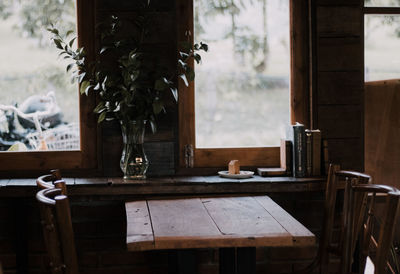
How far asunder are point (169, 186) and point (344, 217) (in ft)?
3.51

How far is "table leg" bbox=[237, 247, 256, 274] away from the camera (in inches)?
93.4

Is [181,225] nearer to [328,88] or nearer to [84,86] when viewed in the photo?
[84,86]

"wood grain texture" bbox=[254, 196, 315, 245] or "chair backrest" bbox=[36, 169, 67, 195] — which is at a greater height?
"chair backrest" bbox=[36, 169, 67, 195]

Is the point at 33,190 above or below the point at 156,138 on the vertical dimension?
below

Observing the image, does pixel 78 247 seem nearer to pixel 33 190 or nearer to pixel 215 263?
pixel 33 190

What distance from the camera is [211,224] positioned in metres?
2.44

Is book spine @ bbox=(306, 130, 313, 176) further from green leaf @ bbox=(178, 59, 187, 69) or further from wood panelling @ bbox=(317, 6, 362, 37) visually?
green leaf @ bbox=(178, 59, 187, 69)

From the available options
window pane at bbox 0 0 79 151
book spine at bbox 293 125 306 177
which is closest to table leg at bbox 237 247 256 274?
book spine at bbox 293 125 306 177

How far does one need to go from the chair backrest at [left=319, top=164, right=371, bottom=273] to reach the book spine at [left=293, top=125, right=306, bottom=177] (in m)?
0.24

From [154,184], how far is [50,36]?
3.97 ft

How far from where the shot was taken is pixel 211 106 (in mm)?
3668

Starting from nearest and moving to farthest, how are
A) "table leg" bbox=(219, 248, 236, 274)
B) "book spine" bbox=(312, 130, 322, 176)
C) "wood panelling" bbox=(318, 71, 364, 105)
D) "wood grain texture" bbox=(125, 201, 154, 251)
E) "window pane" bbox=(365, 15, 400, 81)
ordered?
"wood grain texture" bbox=(125, 201, 154, 251)
"table leg" bbox=(219, 248, 236, 274)
"book spine" bbox=(312, 130, 322, 176)
"wood panelling" bbox=(318, 71, 364, 105)
"window pane" bbox=(365, 15, 400, 81)

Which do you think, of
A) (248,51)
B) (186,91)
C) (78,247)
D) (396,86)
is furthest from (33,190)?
(396,86)

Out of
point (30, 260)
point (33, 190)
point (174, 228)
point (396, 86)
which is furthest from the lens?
point (396, 86)
